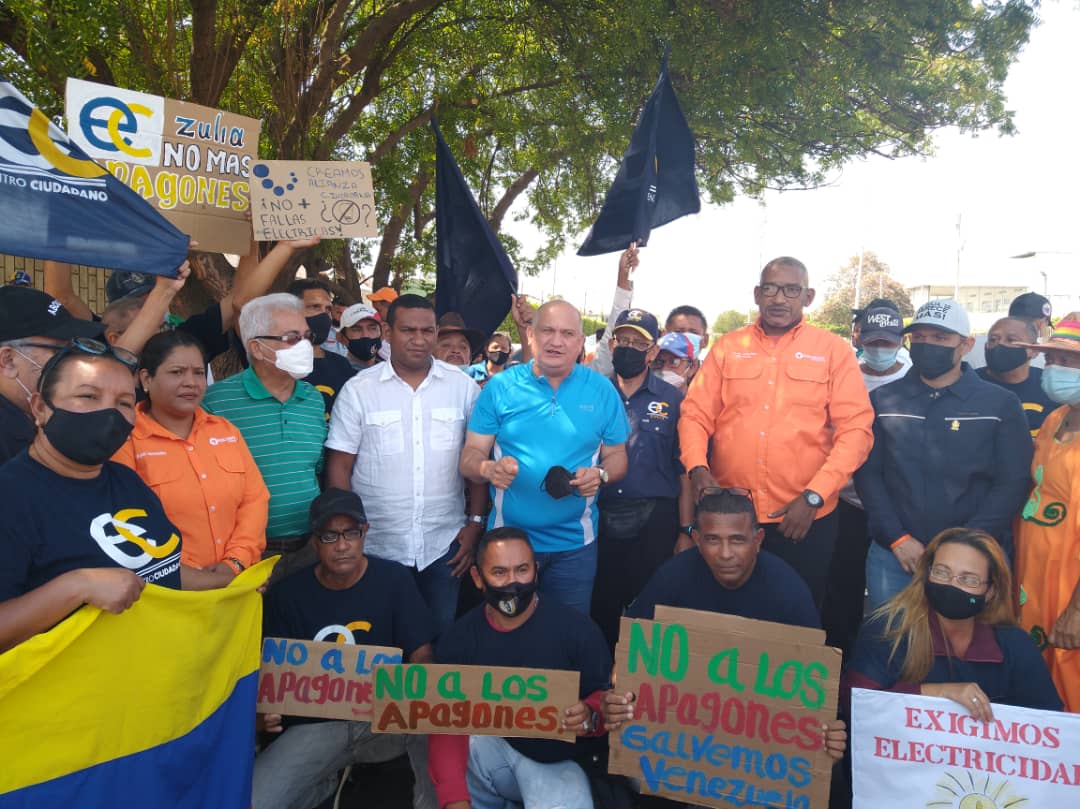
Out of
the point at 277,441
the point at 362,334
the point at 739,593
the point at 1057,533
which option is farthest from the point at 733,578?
the point at 362,334

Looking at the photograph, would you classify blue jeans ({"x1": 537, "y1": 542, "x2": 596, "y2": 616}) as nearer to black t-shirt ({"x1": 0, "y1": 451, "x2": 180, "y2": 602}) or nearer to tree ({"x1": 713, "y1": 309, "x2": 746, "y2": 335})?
black t-shirt ({"x1": 0, "y1": 451, "x2": 180, "y2": 602})

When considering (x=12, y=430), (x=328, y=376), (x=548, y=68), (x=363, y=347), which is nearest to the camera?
(x=12, y=430)

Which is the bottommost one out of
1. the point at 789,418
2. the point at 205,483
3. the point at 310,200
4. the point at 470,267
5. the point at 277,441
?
the point at 205,483

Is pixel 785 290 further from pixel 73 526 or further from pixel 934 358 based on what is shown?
pixel 73 526

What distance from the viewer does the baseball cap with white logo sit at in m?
4.11

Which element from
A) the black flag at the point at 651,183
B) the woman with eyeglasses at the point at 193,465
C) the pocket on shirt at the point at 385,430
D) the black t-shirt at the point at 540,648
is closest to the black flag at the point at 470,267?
the black flag at the point at 651,183

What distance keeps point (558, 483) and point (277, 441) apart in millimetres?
1420

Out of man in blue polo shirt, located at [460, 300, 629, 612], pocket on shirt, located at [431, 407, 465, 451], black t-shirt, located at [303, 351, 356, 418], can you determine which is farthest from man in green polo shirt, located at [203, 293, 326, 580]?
Result: man in blue polo shirt, located at [460, 300, 629, 612]

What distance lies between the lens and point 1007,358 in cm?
532

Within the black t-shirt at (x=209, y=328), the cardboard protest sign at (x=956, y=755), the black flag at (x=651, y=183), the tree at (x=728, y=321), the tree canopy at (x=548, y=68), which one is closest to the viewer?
the cardboard protest sign at (x=956, y=755)

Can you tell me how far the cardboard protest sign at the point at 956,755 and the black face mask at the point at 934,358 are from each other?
1.74 metres

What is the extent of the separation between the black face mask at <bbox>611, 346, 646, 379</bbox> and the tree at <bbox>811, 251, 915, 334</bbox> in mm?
67863

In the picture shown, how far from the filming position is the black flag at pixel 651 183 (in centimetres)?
552

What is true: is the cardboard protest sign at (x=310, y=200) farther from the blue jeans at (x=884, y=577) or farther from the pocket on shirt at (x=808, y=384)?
the blue jeans at (x=884, y=577)
